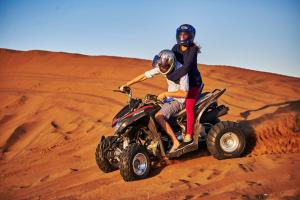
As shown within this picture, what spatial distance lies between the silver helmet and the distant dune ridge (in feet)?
5.23

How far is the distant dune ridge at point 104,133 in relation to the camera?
6.86 metres

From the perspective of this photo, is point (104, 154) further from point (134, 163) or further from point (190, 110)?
point (190, 110)

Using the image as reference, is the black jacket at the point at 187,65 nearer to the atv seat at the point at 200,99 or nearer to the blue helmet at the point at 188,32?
the blue helmet at the point at 188,32

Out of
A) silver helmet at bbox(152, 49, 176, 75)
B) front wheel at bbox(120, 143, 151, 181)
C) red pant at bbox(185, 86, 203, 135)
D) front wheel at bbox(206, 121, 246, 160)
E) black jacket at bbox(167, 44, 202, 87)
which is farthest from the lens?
front wheel at bbox(206, 121, 246, 160)

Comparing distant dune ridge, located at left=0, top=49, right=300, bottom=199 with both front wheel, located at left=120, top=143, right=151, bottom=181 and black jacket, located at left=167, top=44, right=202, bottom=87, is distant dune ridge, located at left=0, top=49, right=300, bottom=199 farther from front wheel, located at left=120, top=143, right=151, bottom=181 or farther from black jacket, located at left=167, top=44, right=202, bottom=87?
black jacket, located at left=167, top=44, right=202, bottom=87

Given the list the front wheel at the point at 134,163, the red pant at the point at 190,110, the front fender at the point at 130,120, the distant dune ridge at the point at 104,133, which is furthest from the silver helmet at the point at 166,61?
the distant dune ridge at the point at 104,133

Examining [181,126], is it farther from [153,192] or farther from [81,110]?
[81,110]

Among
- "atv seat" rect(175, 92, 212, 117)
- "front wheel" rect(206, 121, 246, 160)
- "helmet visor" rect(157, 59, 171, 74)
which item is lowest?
"front wheel" rect(206, 121, 246, 160)

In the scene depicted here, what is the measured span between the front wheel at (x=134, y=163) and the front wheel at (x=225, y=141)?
120 cm

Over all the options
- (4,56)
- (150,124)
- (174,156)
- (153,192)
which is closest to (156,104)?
(150,124)

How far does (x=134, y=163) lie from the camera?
7.41m

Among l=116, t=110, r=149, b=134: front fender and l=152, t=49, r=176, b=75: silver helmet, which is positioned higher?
l=152, t=49, r=176, b=75: silver helmet

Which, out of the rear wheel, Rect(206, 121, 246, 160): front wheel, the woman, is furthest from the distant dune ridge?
the woman

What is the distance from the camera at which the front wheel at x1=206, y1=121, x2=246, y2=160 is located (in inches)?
320
